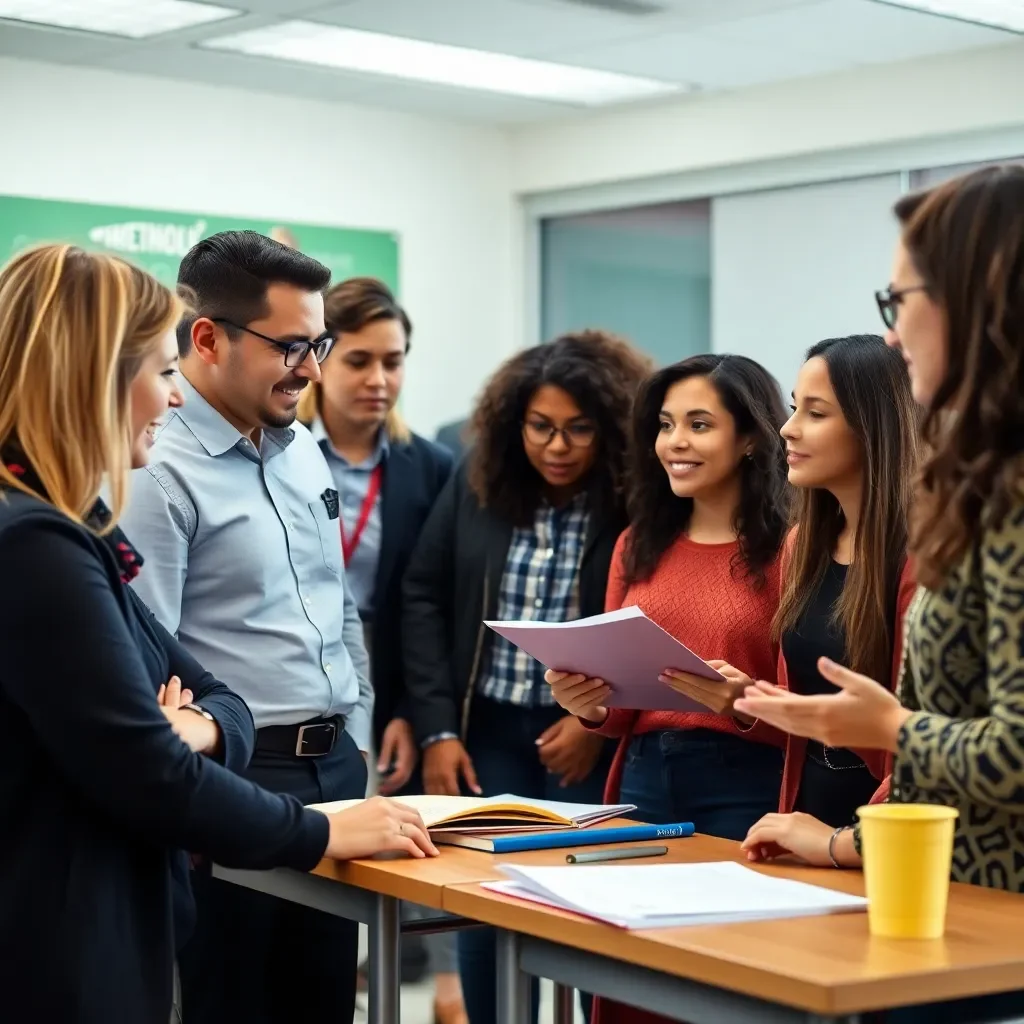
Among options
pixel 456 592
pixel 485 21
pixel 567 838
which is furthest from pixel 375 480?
pixel 485 21

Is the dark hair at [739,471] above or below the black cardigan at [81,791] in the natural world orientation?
above

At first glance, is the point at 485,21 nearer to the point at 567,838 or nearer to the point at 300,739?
the point at 300,739

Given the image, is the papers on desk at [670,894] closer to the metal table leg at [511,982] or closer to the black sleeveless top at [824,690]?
the metal table leg at [511,982]

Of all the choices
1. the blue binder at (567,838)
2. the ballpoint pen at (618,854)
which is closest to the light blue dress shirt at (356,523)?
the blue binder at (567,838)

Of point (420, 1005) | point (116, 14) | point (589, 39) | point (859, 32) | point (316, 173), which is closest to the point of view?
point (420, 1005)

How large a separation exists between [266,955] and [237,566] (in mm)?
640

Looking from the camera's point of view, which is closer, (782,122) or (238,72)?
(238,72)

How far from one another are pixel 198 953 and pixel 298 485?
2.65ft

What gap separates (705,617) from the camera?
2.97m

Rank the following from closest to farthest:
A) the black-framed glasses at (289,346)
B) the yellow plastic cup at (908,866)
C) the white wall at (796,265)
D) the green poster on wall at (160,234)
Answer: the yellow plastic cup at (908,866), the black-framed glasses at (289,346), the green poster on wall at (160,234), the white wall at (796,265)

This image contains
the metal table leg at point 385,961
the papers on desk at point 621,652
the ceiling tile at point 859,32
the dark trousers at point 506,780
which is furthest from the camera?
the ceiling tile at point 859,32

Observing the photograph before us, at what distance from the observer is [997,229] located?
177 centimetres

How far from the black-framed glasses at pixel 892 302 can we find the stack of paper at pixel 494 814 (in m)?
0.91

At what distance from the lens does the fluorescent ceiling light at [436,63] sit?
207 inches
